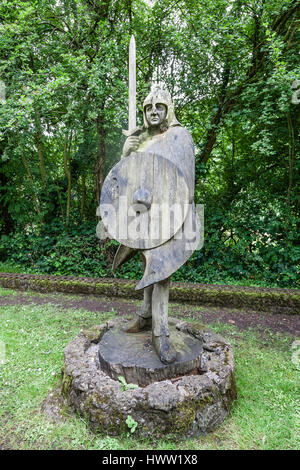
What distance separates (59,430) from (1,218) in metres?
6.46

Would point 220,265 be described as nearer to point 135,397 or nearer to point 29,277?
point 29,277

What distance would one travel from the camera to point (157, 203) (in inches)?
82.2

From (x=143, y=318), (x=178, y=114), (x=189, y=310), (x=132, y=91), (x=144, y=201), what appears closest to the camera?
(x=144, y=201)

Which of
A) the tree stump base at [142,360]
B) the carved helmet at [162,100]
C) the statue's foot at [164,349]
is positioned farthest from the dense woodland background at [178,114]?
the statue's foot at [164,349]

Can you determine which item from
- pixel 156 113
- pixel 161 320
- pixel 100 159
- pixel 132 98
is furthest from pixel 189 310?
pixel 100 159

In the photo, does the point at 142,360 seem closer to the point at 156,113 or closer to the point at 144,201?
the point at 144,201

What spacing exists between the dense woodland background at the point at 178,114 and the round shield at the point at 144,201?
2.88 meters

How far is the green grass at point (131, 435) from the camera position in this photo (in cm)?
189

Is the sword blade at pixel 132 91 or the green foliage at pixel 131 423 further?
the sword blade at pixel 132 91

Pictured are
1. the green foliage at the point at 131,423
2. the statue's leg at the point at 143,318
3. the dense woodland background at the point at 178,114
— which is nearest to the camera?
the green foliage at the point at 131,423

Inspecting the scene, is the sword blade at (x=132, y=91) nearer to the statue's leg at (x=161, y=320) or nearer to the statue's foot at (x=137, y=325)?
the statue's leg at (x=161, y=320)

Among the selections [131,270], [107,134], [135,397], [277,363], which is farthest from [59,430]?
[107,134]

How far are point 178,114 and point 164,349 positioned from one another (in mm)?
5251

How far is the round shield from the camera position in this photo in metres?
2.05
